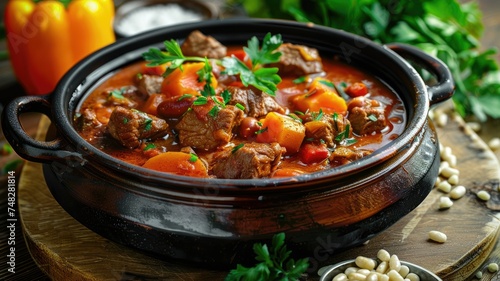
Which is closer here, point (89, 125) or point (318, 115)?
point (318, 115)

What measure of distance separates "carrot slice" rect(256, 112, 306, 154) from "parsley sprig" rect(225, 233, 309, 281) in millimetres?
693

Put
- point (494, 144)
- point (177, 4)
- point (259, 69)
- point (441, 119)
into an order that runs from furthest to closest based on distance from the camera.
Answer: point (177, 4) → point (494, 144) → point (441, 119) → point (259, 69)

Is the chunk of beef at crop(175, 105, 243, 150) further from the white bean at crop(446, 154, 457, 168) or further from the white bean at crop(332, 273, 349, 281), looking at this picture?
the white bean at crop(446, 154, 457, 168)

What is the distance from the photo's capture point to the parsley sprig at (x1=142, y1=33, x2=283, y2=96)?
4.15 m

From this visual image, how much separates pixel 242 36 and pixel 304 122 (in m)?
1.34

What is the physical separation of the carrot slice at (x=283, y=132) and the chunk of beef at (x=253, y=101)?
155 millimetres

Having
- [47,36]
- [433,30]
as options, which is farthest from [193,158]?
[433,30]

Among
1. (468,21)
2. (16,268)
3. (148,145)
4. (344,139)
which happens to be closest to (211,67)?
(148,145)

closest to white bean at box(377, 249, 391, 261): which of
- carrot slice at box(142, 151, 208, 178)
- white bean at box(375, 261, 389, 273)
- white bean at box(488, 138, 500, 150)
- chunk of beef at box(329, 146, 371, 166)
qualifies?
white bean at box(375, 261, 389, 273)

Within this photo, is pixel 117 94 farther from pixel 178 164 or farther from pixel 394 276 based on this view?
pixel 394 276

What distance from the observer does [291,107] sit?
428 centimetres

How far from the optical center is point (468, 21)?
639 centimetres

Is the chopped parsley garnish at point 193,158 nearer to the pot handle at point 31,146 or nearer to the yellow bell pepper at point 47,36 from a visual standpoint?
the pot handle at point 31,146

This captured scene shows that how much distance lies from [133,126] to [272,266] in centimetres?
118
